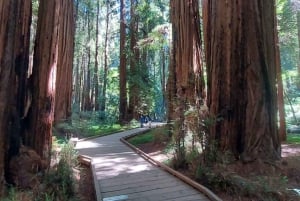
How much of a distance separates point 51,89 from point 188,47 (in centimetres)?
566

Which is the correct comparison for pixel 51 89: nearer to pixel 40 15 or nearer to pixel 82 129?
pixel 40 15

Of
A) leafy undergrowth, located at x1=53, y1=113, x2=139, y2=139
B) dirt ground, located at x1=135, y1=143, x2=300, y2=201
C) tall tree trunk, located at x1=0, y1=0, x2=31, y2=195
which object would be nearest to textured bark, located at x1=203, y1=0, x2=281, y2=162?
dirt ground, located at x1=135, y1=143, x2=300, y2=201

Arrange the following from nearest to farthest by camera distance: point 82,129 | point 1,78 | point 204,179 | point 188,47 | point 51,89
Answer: point 1,78 → point 204,179 → point 51,89 → point 188,47 → point 82,129

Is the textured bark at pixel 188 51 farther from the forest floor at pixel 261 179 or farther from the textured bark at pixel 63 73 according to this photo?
the textured bark at pixel 63 73

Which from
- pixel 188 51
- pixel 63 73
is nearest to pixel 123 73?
pixel 63 73

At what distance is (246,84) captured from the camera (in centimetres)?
656

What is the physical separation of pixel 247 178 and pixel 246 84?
189cm

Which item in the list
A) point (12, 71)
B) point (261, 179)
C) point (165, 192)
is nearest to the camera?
point (261, 179)

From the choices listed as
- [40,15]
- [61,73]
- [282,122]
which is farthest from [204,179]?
[61,73]

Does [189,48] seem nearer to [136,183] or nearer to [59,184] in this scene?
[136,183]

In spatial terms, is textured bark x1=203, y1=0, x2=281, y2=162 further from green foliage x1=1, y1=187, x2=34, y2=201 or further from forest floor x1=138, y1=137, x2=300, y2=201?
green foliage x1=1, y1=187, x2=34, y2=201

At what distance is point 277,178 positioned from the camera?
5508mm

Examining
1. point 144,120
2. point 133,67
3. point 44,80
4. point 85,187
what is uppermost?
point 133,67

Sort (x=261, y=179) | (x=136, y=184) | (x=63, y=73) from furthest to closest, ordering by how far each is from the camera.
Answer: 1. (x=63, y=73)
2. (x=136, y=184)
3. (x=261, y=179)
